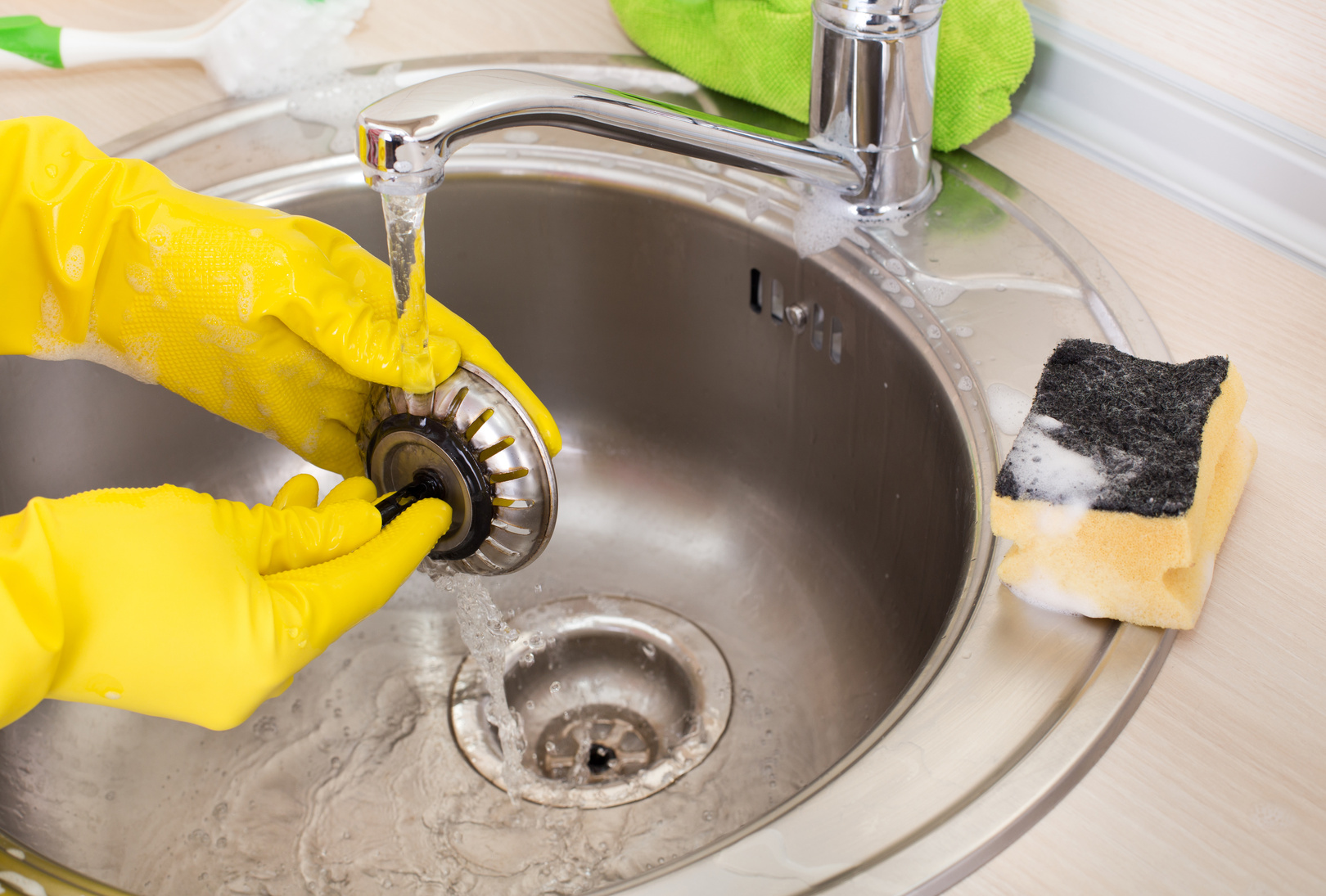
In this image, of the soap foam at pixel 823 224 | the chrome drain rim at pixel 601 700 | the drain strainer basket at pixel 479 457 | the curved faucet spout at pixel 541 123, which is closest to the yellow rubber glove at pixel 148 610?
the drain strainer basket at pixel 479 457

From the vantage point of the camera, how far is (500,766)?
3.06 feet

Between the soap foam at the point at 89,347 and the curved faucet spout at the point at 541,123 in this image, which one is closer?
the curved faucet spout at the point at 541,123

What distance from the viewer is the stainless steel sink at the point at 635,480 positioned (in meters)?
0.79

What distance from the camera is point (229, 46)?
42.2 inches

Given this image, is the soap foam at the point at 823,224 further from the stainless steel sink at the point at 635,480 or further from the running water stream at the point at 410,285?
the running water stream at the point at 410,285

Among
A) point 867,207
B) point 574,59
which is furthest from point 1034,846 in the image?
point 574,59

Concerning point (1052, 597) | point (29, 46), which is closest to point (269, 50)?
point (29, 46)

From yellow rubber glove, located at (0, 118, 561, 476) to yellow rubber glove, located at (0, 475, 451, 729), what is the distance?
0.57ft

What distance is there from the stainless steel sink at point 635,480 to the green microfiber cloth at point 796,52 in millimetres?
31

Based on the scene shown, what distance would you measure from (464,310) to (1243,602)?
733 mm

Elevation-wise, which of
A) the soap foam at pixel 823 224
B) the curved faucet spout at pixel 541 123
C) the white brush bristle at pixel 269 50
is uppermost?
the curved faucet spout at pixel 541 123

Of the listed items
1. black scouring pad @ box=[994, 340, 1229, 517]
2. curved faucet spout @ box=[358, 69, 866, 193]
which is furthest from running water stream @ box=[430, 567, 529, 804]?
black scouring pad @ box=[994, 340, 1229, 517]

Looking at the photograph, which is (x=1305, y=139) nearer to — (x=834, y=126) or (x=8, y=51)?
(x=834, y=126)

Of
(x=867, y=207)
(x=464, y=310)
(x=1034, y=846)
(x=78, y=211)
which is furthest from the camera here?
(x=464, y=310)
